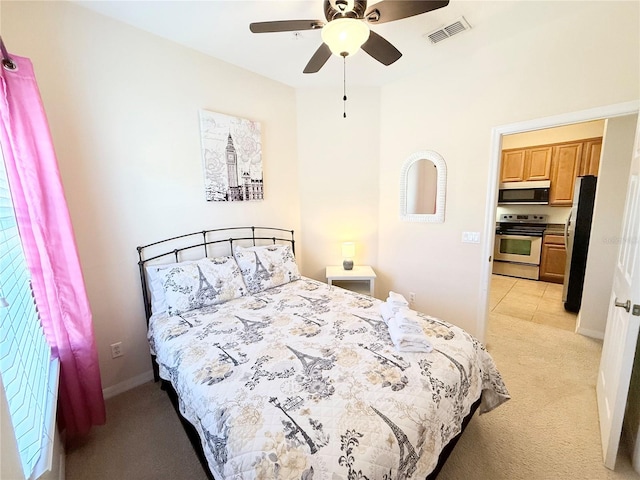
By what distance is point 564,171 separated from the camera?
4512 millimetres

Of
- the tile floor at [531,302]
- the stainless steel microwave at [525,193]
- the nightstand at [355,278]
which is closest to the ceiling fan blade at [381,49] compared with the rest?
the nightstand at [355,278]

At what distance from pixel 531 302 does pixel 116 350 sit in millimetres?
5181

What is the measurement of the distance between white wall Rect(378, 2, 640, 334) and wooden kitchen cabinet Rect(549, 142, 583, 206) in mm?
3080

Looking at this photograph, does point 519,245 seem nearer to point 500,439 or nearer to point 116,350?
point 500,439

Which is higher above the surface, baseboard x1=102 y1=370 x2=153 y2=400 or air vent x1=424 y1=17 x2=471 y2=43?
air vent x1=424 y1=17 x2=471 y2=43

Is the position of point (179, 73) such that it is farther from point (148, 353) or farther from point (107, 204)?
point (148, 353)

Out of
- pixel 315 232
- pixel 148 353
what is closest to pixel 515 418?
pixel 315 232

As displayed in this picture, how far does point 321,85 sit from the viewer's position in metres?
3.26

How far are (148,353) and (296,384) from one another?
1.85 m

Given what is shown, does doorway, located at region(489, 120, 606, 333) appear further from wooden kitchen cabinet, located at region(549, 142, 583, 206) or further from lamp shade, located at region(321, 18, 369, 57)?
lamp shade, located at region(321, 18, 369, 57)

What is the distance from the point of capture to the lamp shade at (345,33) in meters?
1.47

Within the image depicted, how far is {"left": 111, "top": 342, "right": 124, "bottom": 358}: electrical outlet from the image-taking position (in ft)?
7.25

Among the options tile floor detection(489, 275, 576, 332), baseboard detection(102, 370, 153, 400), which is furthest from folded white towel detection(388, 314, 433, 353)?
tile floor detection(489, 275, 576, 332)

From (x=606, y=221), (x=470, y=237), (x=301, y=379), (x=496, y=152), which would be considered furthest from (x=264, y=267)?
(x=606, y=221)
